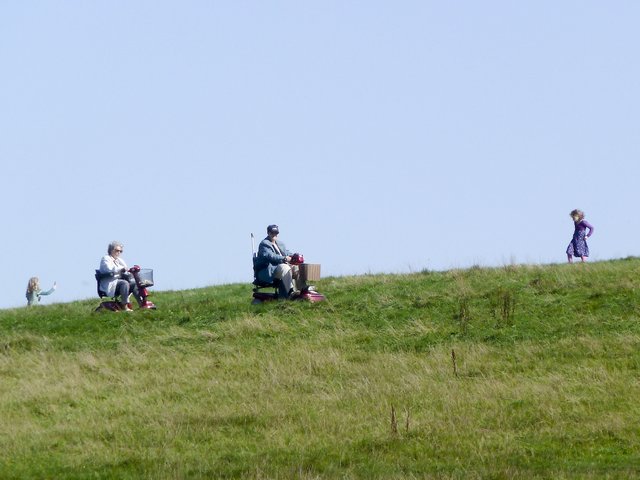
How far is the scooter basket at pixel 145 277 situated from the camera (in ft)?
88.0

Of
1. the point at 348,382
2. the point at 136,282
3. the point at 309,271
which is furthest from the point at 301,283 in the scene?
the point at 348,382

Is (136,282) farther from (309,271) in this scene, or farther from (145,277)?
(309,271)

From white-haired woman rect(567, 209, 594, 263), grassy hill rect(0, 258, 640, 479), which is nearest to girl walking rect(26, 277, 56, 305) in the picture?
grassy hill rect(0, 258, 640, 479)

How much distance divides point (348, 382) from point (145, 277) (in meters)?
9.22

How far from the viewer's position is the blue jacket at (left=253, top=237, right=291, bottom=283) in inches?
1012

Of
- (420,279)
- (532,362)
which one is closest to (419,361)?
(532,362)

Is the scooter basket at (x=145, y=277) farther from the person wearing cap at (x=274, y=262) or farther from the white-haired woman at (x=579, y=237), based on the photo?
the white-haired woman at (x=579, y=237)

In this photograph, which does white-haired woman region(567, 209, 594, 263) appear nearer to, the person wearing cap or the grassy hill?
the grassy hill

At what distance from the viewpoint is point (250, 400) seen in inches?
711

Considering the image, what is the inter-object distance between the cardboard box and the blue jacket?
19.5 inches

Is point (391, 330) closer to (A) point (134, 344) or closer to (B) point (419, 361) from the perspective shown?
(B) point (419, 361)

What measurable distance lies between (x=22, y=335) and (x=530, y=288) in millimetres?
10838

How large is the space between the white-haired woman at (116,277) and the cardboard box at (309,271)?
385 cm

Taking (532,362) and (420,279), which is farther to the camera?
(420,279)
